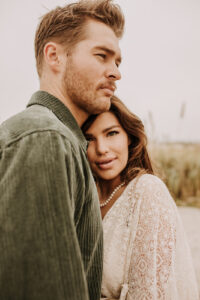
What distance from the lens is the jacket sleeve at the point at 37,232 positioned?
0.74m

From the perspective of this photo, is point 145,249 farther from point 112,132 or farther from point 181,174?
point 181,174

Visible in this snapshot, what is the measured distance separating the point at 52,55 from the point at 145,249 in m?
1.31

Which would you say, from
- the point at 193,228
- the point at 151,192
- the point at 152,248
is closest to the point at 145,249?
the point at 152,248

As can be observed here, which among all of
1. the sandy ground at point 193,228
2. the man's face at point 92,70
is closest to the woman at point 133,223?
the man's face at point 92,70

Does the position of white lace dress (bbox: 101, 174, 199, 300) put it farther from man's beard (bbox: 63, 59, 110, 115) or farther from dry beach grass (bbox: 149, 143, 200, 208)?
dry beach grass (bbox: 149, 143, 200, 208)

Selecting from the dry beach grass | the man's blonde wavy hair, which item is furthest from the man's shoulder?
the dry beach grass

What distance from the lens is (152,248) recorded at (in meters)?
1.56

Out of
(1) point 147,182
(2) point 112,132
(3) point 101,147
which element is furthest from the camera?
(2) point 112,132

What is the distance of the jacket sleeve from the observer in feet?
2.44

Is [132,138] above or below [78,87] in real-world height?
below

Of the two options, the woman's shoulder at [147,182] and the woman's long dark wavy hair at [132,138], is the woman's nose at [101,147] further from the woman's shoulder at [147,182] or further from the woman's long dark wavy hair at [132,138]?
the woman's shoulder at [147,182]

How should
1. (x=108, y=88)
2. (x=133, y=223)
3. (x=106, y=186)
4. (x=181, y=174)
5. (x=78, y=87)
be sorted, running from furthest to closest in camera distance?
1. (x=181, y=174)
2. (x=106, y=186)
3. (x=133, y=223)
4. (x=108, y=88)
5. (x=78, y=87)

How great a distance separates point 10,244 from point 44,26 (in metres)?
1.41

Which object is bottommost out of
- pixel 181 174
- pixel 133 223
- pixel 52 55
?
A: pixel 181 174
